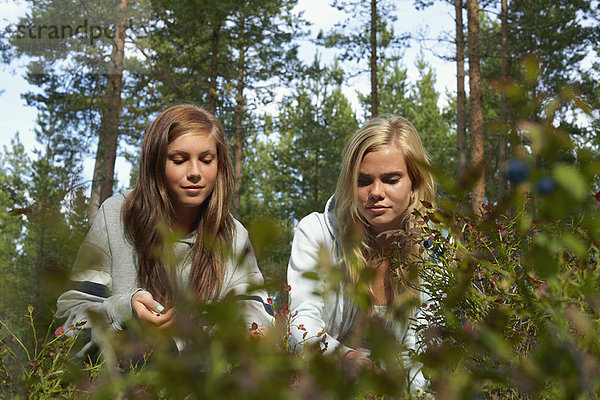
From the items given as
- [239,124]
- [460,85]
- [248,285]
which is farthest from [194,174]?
[460,85]

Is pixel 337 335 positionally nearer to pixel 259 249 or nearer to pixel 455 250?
pixel 455 250

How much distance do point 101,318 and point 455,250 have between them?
0.83 m

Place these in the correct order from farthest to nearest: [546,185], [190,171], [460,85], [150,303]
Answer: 1. [460,85]
2. [190,171]
3. [150,303]
4. [546,185]

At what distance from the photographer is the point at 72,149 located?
15.5 meters

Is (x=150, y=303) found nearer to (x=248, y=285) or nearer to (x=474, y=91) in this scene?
(x=248, y=285)

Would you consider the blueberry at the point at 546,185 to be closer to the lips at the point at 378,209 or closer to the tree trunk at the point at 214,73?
the lips at the point at 378,209

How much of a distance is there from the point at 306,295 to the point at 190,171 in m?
0.75

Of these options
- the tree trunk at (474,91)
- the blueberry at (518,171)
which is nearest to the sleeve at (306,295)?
the blueberry at (518,171)

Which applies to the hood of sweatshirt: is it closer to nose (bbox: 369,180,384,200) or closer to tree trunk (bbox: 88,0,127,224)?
nose (bbox: 369,180,384,200)

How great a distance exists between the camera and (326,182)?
21.8 meters

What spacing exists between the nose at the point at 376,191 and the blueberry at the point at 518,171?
1.65 meters

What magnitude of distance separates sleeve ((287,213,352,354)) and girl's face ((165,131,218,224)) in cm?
48

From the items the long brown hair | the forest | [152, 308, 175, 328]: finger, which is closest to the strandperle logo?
the forest

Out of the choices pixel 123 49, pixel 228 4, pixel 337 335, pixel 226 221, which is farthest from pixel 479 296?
pixel 123 49
